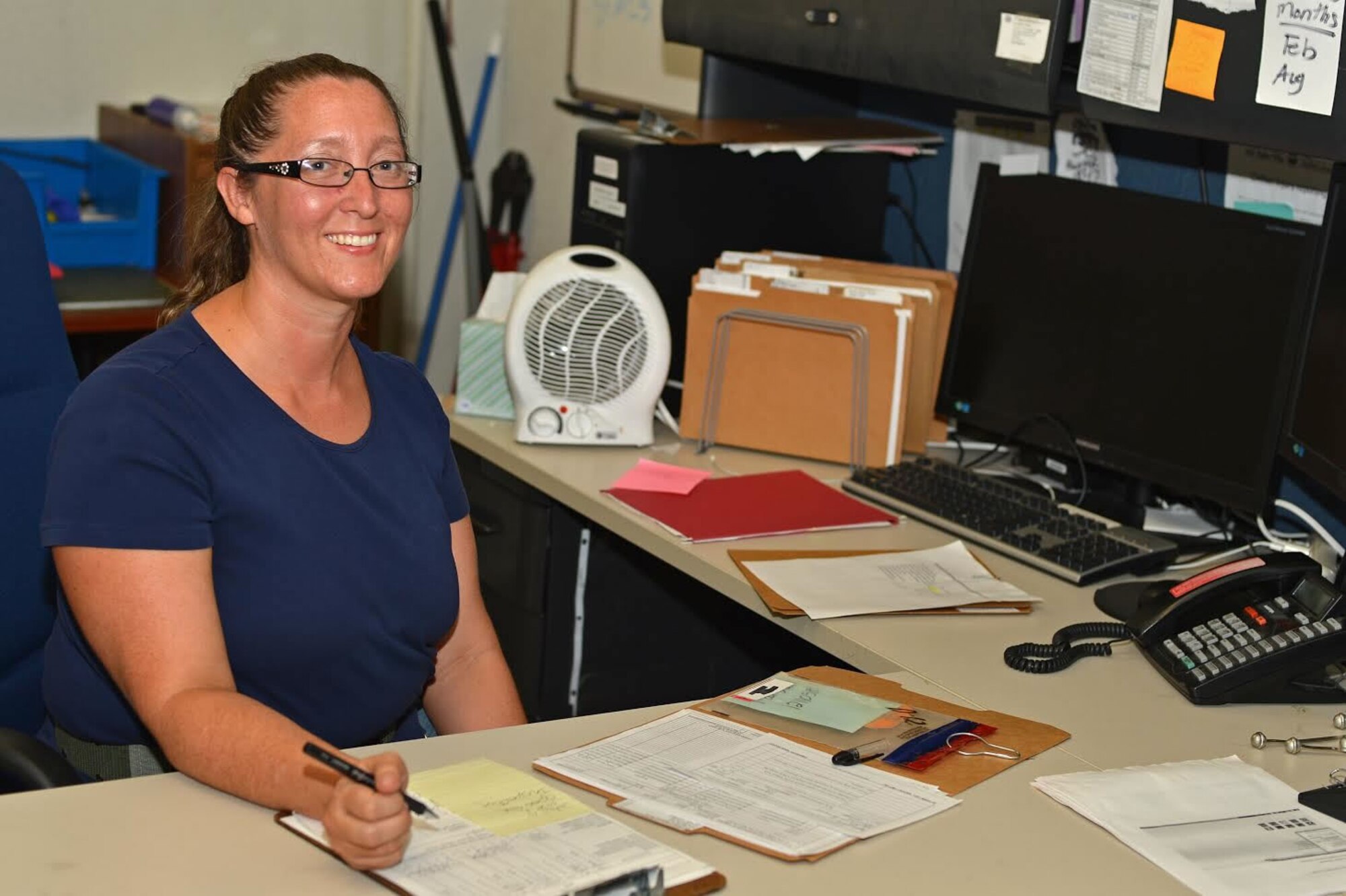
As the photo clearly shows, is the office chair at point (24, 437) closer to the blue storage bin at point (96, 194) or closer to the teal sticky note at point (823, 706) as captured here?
the teal sticky note at point (823, 706)

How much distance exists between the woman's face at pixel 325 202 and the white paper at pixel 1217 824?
2.69 ft

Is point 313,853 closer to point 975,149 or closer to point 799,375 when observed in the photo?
point 799,375

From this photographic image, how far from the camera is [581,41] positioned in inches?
147

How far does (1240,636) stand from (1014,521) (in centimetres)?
47

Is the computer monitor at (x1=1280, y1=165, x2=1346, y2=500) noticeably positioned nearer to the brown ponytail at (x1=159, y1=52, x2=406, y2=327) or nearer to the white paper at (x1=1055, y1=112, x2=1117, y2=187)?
the white paper at (x1=1055, y1=112, x2=1117, y2=187)

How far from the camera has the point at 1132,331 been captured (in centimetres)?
210

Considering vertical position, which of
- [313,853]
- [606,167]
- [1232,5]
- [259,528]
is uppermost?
[1232,5]

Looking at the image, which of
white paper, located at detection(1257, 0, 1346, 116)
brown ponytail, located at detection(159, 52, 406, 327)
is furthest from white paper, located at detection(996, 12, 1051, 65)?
brown ponytail, located at detection(159, 52, 406, 327)

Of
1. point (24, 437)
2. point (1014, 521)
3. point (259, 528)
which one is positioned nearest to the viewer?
Result: point (259, 528)

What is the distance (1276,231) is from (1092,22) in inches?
13.7

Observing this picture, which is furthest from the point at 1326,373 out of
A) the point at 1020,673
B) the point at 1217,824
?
the point at 1217,824

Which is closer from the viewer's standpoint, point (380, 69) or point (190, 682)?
point (190, 682)

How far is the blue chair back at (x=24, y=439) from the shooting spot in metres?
1.67

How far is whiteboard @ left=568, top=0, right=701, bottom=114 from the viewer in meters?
3.40
